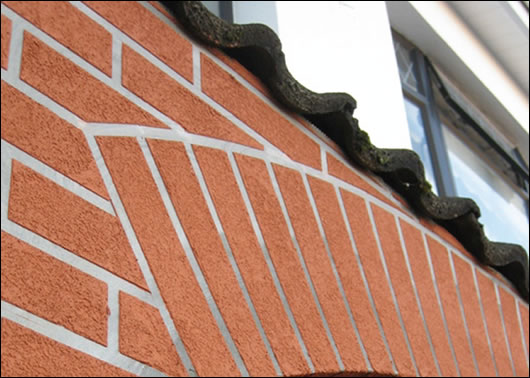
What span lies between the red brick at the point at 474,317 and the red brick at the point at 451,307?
50 mm

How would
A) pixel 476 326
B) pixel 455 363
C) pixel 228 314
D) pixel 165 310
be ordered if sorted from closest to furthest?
pixel 165 310, pixel 228 314, pixel 455 363, pixel 476 326

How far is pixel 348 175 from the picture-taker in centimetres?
249

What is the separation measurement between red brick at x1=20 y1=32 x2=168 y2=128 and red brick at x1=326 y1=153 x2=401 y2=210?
0.72 meters

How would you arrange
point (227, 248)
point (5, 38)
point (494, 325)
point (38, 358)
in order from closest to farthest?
point (38, 358) < point (5, 38) < point (227, 248) < point (494, 325)

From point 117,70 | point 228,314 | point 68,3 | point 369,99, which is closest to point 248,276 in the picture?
point 228,314

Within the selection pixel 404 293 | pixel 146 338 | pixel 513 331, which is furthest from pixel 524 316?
pixel 146 338

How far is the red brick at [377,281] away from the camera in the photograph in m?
2.34

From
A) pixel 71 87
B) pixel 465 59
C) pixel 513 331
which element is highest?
pixel 465 59

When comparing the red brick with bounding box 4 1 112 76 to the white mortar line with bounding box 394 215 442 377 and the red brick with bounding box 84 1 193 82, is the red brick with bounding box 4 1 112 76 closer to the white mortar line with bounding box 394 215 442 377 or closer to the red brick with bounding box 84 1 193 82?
the red brick with bounding box 84 1 193 82

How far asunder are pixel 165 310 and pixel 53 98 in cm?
46

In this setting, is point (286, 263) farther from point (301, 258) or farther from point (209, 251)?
point (209, 251)

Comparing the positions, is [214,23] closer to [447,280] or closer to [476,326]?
[447,280]

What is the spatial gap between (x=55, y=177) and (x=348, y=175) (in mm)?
1051

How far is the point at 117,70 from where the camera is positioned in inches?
75.6
